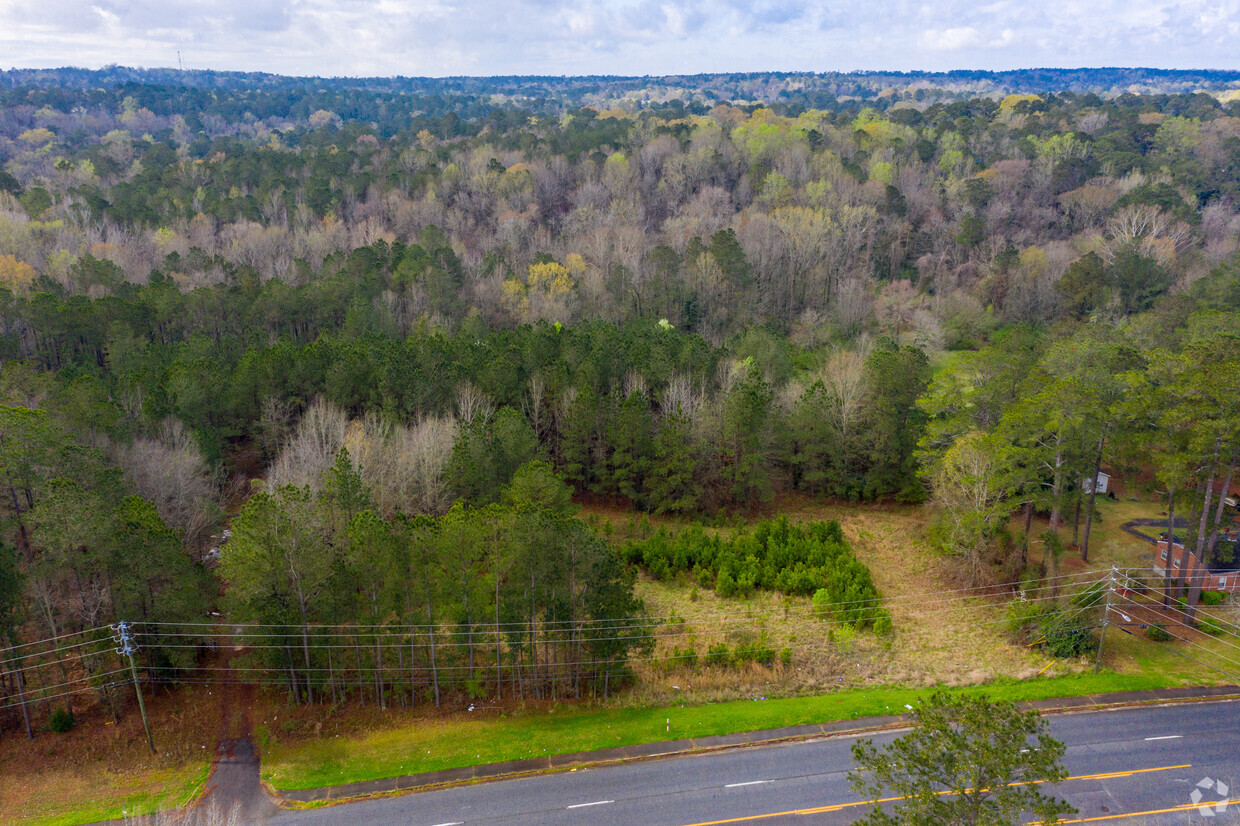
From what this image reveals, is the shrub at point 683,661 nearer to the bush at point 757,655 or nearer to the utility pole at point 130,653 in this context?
the bush at point 757,655

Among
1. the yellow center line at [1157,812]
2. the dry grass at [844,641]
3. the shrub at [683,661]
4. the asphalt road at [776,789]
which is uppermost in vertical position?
the yellow center line at [1157,812]

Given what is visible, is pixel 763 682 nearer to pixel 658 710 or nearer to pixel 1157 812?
pixel 658 710

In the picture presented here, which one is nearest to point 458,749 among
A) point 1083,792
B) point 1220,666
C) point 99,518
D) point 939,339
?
point 99,518

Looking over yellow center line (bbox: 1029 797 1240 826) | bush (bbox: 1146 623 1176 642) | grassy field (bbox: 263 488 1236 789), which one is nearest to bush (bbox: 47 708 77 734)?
grassy field (bbox: 263 488 1236 789)

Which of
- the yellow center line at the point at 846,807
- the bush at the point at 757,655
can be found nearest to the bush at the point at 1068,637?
the yellow center line at the point at 846,807

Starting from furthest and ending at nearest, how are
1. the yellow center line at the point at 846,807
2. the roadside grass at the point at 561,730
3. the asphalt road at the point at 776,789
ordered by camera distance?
the roadside grass at the point at 561,730, the asphalt road at the point at 776,789, the yellow center line at the point at 846,807

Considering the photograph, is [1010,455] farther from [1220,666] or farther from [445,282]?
[445,282]

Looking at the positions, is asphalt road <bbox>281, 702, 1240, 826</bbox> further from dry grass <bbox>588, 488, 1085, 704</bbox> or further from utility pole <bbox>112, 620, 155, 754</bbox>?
utility pole <bbox>112, 620, 155, 754</bbox>
